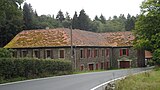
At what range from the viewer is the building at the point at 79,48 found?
172 feet

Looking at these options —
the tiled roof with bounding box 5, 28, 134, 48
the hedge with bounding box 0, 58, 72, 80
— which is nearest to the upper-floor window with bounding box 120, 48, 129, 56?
the tiled roof with bounding box 5, 28, 134, 48

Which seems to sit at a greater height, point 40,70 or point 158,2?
point 158,2

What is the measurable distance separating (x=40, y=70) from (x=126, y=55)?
38798 millimetres

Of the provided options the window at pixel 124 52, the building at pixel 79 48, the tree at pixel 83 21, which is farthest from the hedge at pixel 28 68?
the tree at pixel 83 21

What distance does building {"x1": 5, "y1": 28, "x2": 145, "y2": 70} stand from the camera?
52375mm

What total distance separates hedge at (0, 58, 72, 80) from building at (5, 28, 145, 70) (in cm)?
1435


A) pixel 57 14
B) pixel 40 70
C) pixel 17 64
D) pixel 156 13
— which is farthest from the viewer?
pixel 57 14

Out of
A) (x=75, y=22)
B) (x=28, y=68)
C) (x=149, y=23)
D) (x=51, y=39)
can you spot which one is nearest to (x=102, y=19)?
(x=75, y=22)

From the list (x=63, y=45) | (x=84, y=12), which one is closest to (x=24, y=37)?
(x=63, y=45)

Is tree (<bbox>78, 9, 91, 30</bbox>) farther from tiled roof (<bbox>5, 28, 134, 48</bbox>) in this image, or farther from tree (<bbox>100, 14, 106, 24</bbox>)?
tree (<bbox>100, 14, 106, 24</bbox>)

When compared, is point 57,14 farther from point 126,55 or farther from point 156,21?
point 156,21

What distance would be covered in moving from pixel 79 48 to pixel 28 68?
84.5ft

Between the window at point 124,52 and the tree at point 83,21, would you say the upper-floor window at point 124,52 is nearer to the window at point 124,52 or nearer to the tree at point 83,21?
the window at point 124,52

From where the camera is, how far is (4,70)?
24.7m
